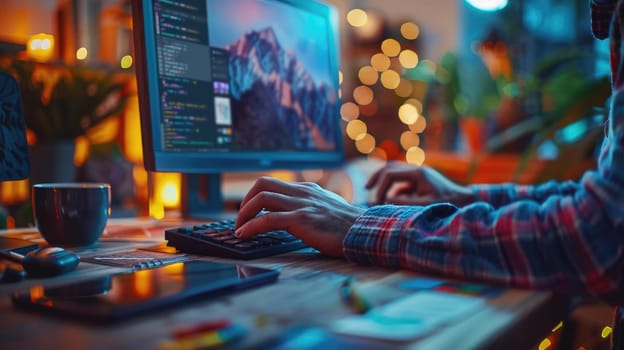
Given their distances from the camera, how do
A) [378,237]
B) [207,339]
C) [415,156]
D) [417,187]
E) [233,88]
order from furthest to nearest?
1. [415,156]
2. [417,187]
3. [233,88]
4. [378,237]
5. [207,339]

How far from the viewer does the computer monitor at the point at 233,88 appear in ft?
3.07

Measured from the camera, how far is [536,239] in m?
0.57

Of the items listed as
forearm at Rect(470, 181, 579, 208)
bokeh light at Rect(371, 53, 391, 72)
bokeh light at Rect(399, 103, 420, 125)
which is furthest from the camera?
bokeh light at Rect(371, 53, 391, 72)

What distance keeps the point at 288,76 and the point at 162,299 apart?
79 centimetres

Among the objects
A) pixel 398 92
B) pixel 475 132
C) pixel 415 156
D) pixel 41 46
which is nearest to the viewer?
pixel 41 46

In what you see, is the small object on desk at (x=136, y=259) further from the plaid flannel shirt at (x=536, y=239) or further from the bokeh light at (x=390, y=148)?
the bokeh light at (x=390, y=148)

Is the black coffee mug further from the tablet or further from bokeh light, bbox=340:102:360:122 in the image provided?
bokeh light, bbox=340:102:360:122

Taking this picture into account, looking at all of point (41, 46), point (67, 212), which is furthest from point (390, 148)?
point (67, 212)

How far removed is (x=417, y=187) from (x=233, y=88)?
0.42 meters

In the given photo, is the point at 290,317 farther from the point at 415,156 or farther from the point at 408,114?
the point at 408,114

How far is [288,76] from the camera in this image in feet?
3.98

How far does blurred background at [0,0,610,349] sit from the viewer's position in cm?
132

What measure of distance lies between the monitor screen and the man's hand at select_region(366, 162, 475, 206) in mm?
171

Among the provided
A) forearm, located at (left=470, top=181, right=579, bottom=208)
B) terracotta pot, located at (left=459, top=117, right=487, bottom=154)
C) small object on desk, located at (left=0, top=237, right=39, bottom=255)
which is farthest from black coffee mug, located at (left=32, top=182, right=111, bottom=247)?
terracotta pot, located at (left=459, top=117, right=487, bottom=154)
